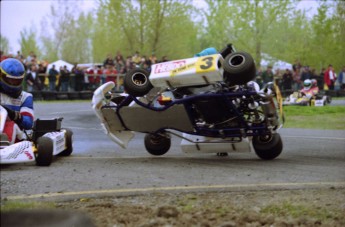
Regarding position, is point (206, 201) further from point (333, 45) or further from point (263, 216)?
point (333, 45)

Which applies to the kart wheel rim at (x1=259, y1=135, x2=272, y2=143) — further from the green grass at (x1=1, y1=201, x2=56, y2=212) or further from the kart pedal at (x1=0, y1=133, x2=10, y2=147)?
the green grass at (x1=1, y1=201, x2=56, y2=212)

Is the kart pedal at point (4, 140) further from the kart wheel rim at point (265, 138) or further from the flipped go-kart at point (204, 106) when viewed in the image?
the kart wheel rim at point (265, 138)

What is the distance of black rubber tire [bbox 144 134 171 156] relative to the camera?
6543 mm

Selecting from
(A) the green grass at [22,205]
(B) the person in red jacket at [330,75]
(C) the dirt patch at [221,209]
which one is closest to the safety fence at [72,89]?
(B) the person in red jacket at [330,75]

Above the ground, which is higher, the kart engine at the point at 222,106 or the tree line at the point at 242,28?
the tree line at the point at 242,28

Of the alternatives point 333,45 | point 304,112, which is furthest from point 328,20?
point 304,112

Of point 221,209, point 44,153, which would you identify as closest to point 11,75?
point 44,153

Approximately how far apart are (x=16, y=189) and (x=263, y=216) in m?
1.92

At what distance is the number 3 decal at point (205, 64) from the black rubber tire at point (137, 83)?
748 millimetres

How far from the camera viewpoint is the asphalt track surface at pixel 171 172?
13.6 feet

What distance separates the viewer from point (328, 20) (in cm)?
421

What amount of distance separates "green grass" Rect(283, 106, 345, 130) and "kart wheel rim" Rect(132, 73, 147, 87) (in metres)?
2.03

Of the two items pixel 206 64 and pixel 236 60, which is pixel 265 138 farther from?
pixel 206 64

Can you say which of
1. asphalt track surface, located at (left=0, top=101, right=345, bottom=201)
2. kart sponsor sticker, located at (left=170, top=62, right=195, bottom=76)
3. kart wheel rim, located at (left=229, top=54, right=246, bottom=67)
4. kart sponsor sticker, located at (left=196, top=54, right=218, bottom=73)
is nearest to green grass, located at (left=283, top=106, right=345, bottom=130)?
asphalt track surface, located at (left=0, top=101, right=345, bottom=201)
